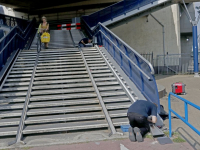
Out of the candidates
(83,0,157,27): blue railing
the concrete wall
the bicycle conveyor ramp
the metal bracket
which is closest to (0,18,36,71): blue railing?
the bicycle conveyor ramp

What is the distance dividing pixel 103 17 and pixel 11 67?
29.8 ft

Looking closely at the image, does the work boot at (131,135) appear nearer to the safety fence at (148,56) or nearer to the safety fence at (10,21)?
the safety fence at (10,21)

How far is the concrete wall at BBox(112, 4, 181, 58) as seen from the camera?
65.1ft

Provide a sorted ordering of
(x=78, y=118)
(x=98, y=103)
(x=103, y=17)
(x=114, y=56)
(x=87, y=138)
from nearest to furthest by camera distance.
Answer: (x=87, y=138), (x=78, y=118), (x=98, y=103), (x=114, y=56), (x=103, y=17)

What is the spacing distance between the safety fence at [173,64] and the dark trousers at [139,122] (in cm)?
1347

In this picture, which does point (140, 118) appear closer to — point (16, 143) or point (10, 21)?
point (16, 143)

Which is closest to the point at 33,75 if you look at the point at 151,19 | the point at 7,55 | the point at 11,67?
the point at 11,67

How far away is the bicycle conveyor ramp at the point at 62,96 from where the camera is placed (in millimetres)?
5387

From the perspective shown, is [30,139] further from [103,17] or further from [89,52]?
[103,17]

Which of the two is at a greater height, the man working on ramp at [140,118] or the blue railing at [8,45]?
the blue railing at [8,45]

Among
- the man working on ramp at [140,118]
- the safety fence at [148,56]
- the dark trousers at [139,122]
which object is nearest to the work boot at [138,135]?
the man working on ramp at [140,118]

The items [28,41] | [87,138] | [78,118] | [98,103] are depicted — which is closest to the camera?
[87,138]

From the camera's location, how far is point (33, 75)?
7727 mm

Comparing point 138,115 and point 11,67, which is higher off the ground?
point 11,67
